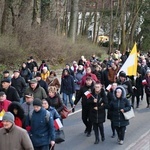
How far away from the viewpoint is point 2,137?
563cm

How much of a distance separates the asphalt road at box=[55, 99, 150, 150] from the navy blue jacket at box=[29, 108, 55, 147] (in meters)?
2.36

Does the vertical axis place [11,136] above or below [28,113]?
above

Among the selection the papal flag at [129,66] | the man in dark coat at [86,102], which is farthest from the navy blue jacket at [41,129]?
the papal flag at [129,66]

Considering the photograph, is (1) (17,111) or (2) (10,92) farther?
(2) (10,92)

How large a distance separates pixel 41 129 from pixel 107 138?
12.0ft

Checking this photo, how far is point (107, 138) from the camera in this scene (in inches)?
424

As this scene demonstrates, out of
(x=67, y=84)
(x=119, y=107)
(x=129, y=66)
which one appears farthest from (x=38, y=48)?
(x=119, y=107)

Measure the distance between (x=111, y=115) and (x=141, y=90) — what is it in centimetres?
561

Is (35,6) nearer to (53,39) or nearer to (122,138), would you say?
(53,39)

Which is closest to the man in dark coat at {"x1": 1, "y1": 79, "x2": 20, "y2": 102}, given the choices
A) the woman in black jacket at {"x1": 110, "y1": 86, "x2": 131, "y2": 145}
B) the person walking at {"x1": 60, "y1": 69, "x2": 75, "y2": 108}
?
the woman in black jacket at {"x1": 110, "y1": 86, "x2": 131, "y2": 145}

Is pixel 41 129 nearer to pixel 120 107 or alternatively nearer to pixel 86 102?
pixel 120 107

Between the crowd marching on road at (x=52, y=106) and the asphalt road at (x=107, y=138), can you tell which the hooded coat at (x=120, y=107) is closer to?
the crowd marching on road at (x=52, y=106)

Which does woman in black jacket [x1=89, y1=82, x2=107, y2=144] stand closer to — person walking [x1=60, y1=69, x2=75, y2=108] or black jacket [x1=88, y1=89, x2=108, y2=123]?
black jacket [x1=88, y1=89, x2=108, y2=123]

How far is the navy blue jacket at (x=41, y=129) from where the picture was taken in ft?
24.3
